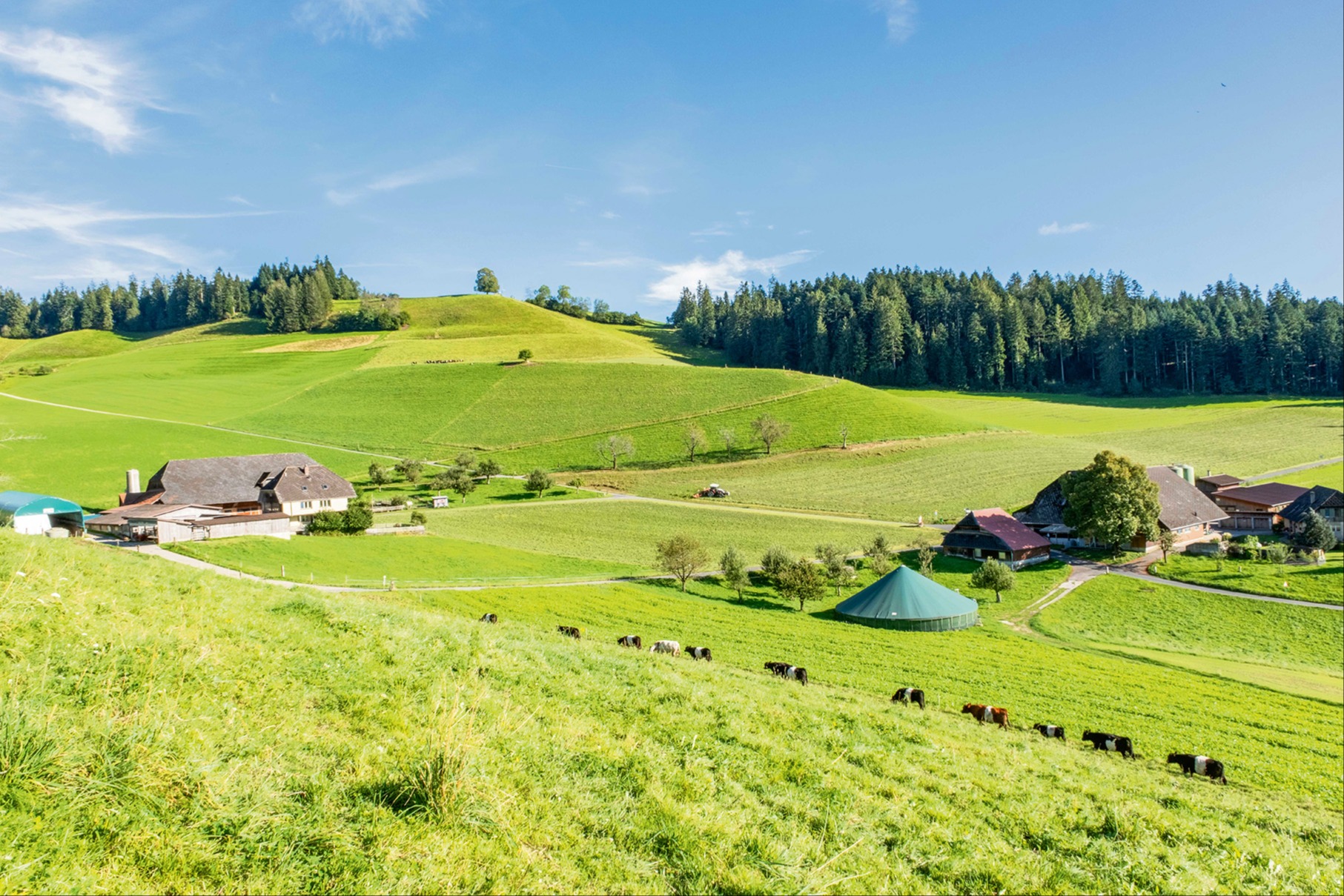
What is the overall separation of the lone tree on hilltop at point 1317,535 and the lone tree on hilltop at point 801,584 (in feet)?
137

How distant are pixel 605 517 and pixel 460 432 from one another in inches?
1671

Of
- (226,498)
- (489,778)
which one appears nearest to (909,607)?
(489,778)

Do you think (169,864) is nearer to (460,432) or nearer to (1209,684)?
(1209,684)

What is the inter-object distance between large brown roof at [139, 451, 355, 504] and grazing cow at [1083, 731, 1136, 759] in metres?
64.5

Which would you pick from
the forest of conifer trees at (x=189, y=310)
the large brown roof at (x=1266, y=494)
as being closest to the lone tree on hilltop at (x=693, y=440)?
the large brown roof at (x=1266, y=494)

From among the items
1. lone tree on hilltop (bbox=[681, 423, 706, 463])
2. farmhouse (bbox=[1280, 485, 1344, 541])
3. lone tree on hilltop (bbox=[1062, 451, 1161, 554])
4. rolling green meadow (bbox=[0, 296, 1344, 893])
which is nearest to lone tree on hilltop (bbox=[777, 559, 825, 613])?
rolling green meadow (bbox=[0, 296, 1344, 893])

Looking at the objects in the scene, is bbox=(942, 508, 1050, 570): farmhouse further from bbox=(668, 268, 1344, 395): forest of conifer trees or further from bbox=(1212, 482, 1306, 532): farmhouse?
bbox=(668, 268, 1344, 395): forest of conifer trees

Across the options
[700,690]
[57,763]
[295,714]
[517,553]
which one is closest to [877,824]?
[700,690]

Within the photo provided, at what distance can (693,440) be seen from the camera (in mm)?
92000

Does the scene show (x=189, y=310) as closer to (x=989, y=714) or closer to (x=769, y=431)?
(x=769, y=431)

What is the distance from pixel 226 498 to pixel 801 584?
53.2 m

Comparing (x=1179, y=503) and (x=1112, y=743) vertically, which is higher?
(x=1179, y=503)

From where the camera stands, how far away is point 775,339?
169 m

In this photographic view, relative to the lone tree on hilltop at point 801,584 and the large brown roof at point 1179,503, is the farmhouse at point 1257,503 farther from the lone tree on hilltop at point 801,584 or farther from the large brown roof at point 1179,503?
the lone tree on hilltop at point 801,584
